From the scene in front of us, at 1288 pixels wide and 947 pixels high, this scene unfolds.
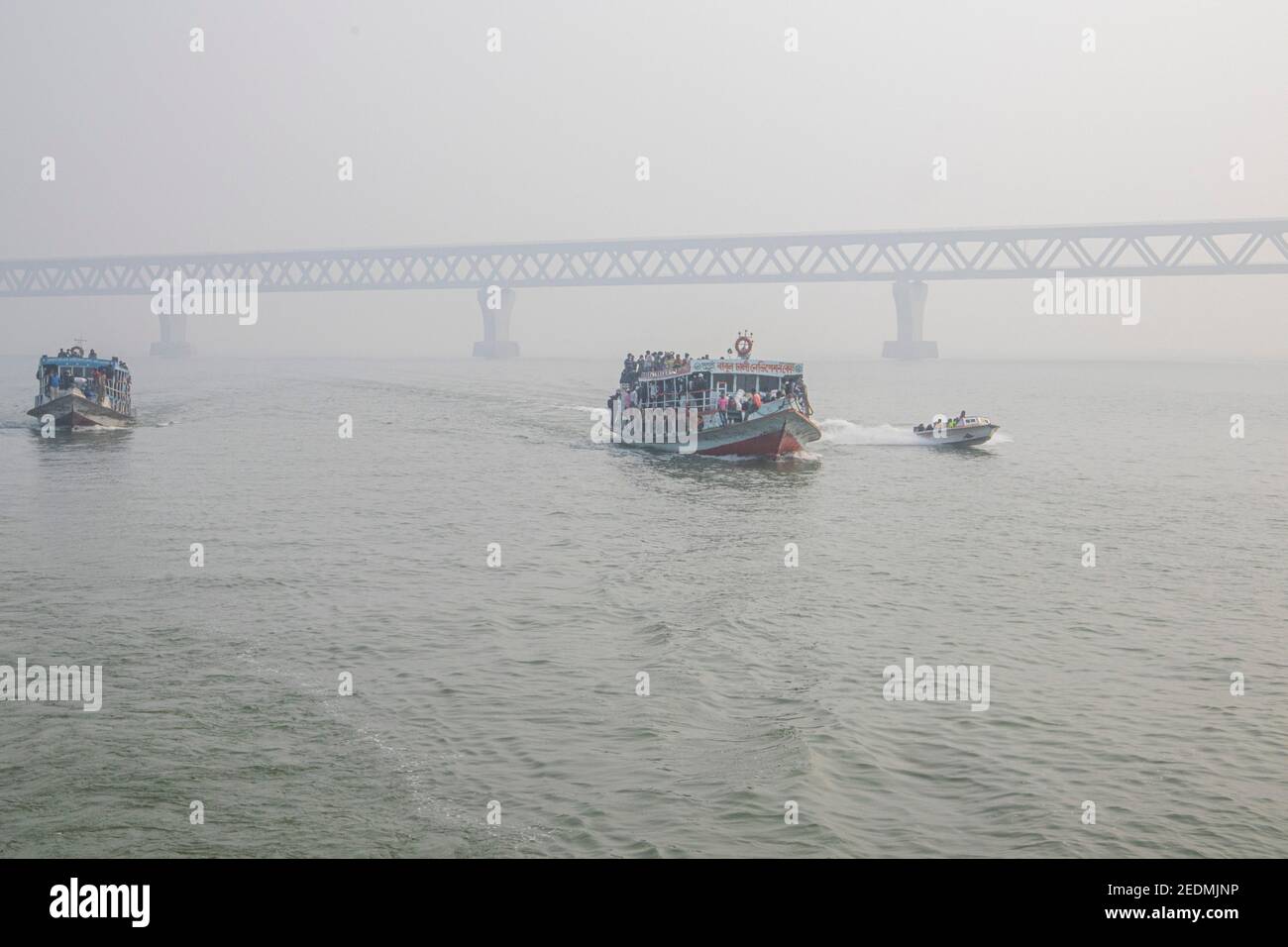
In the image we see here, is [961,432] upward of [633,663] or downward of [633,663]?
upward

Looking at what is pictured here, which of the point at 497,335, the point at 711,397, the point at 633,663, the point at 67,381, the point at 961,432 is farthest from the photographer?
the point at 497,335

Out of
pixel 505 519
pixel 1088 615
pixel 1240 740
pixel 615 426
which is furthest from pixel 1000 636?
pixel 615 426

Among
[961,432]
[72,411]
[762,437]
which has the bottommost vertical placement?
[762,437]

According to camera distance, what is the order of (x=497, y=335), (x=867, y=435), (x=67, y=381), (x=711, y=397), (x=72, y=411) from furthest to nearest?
(x=497, y=335)
(x=867, y=435)
(x=67, y=381)
(x=72, y=411)
(x=711, y=397)

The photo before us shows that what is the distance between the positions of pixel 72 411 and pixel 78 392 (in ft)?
3.19

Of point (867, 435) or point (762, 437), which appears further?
point (867, 435)

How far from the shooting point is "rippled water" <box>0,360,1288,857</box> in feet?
41.9

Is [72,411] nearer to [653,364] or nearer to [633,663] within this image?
[653,364]

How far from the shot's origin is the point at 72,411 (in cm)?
5747

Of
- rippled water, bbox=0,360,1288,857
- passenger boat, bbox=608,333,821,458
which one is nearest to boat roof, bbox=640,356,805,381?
passenger boat, bbox=608,333,821,458

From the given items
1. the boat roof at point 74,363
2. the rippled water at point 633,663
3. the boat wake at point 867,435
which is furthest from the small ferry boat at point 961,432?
the boat roof at point 74,363

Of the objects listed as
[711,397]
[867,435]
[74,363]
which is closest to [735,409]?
[711,397]
